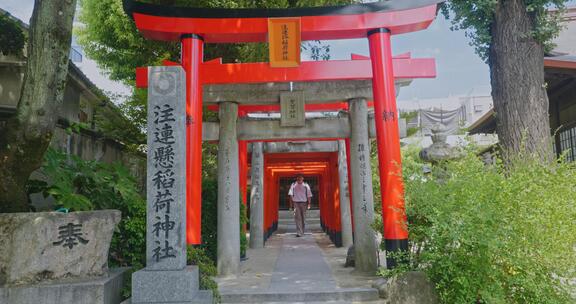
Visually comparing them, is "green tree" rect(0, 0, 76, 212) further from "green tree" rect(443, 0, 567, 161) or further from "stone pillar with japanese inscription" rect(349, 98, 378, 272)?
"green tree" rect(443, 0, 567, 161)

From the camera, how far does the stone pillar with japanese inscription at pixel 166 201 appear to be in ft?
15.1

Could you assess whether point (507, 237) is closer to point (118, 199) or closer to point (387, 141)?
point (387, 141)

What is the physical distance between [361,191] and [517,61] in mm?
3321

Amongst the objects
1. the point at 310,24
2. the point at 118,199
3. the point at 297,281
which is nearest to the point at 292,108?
the point at 310,24

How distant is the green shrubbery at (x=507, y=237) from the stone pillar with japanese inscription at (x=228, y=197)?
4080 millimetres

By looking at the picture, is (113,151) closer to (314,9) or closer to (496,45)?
(314,9)

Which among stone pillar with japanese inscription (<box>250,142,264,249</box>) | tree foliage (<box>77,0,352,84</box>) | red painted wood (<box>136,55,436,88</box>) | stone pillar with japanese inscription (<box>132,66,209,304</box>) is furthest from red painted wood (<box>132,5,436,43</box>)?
stone pillar with japanese inscription (<box>250,142,264,249</box>)

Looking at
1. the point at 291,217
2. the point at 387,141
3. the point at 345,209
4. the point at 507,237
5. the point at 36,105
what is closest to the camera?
the point at 507,237

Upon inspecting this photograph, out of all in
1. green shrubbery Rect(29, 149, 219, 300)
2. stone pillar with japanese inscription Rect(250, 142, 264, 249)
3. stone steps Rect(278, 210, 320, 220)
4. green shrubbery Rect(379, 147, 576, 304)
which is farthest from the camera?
stone steps Rect(278, 210, 320, 220)

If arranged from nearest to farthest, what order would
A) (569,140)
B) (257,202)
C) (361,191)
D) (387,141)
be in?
1. (387,141)
2. (361,191)
3. (569,140)
4. (257,202)

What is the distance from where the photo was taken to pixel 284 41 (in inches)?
280

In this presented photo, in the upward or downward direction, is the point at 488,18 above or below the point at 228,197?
above

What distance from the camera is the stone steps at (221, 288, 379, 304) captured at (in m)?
5.86

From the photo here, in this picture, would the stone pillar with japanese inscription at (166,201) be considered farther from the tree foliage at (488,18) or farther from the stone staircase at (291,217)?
the stone staircase at (291,217)
